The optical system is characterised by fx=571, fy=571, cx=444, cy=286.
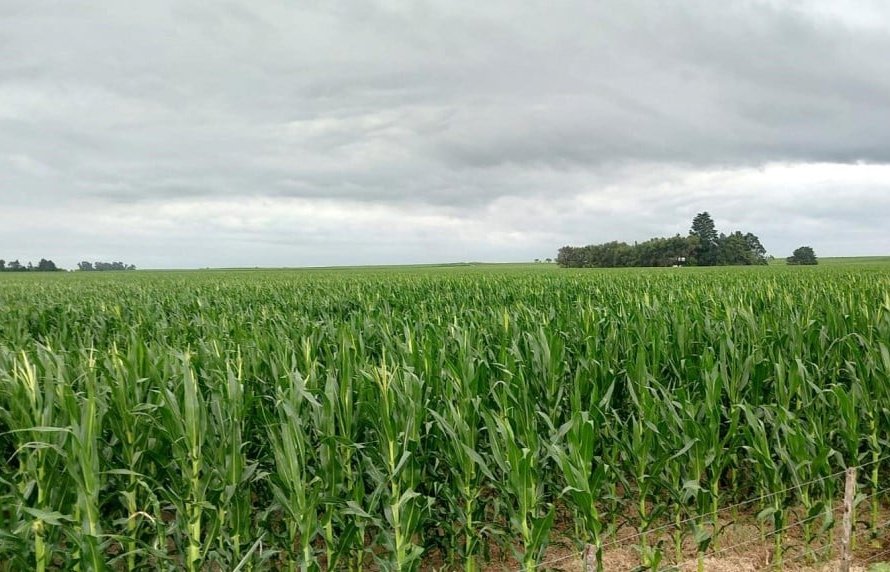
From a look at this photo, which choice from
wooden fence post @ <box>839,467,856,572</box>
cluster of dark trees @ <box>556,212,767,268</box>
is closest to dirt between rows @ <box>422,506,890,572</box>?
wooden fence post @ <box>839,467,856,572</box>

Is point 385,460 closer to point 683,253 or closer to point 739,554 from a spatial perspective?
point 739,554

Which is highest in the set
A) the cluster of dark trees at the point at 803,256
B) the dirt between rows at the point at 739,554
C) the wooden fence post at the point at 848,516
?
the cluster of dark trees at the point at 803,256

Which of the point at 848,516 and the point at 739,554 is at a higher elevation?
the point at 848,516

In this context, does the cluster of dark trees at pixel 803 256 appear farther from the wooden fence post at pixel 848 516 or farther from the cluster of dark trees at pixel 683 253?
the wooden fence post at pixel 848 516

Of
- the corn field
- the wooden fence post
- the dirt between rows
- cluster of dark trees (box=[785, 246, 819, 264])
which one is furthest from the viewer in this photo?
cluster of dark trees (box=[785, 246, 819, 264])

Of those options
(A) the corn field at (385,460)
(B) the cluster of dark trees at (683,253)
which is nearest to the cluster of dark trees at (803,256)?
(B) the cluster of dark trees at (683,253)

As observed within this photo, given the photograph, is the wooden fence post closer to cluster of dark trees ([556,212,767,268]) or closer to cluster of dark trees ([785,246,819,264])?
cluster of dark trees ([556,212,767,268])

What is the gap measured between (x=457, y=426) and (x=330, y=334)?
16.2ft

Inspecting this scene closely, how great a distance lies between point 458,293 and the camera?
18.9 m

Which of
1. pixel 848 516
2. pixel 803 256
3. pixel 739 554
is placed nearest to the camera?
pixel 848 516

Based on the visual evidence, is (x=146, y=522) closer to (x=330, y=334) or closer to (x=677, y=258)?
(x=330, y=334)

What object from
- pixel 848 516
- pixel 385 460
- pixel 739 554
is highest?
pixel 385 460

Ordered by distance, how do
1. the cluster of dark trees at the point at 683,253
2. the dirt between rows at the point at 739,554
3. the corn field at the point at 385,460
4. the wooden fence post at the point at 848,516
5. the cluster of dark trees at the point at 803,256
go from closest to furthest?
→ the corn field at the point at 385,460 < the wooden fence post at the point at 848,516 < the dirt between rows at the point at 739,554 < the cluster of dark trees at the point at 683,253 < the cluster of dark trees at the point at 803,256

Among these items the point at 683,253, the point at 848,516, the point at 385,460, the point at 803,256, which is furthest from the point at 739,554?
the point at 803,256
